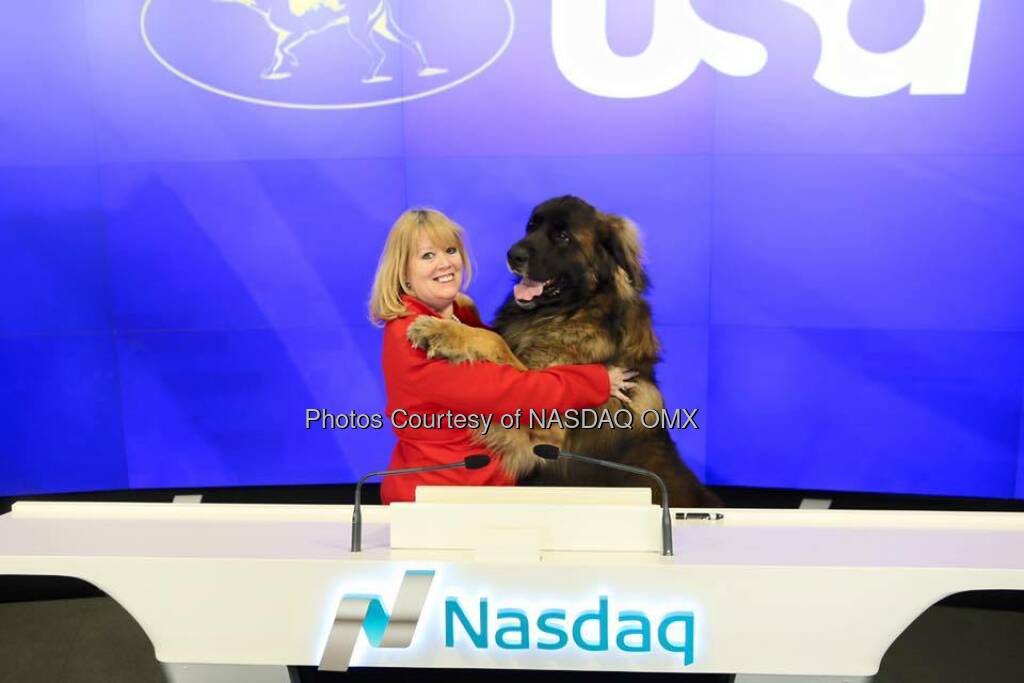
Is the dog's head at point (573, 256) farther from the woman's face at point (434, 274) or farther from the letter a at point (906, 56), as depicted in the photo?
the letter a at point (906, 56)

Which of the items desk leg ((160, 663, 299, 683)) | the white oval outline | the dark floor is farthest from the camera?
the white oval outline

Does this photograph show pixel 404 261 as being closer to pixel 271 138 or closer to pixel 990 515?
pixel 271 138

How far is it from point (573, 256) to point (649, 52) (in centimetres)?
105

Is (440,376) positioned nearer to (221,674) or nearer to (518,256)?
(518,256)

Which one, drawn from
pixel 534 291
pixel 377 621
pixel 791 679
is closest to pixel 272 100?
pixel 534 291

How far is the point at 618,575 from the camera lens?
1.72 meters

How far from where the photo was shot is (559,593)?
5.66 feet

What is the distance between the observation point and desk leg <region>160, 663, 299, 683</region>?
72.1 inches

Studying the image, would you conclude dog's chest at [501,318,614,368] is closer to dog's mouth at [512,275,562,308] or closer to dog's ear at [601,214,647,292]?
dog's mouth at [512,275,562,308]

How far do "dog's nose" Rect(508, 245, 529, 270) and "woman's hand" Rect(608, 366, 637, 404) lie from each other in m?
0.66

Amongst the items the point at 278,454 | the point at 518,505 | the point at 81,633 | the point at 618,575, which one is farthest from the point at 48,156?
the point at 618,575

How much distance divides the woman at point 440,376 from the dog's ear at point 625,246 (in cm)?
47

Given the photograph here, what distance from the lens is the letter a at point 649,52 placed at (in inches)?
130

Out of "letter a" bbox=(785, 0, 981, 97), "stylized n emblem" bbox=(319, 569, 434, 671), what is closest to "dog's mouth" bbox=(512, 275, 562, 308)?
"letter a" bbox=(785, 0, 981, 97)
